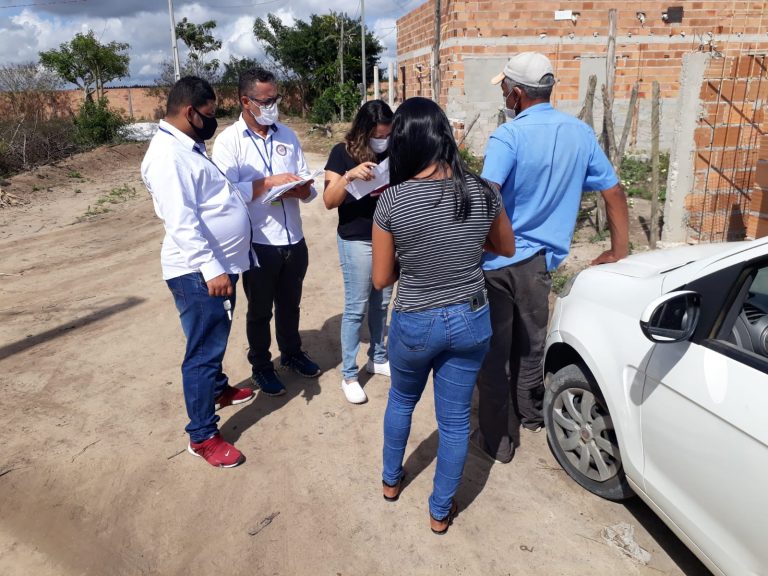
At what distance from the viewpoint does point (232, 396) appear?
3848mm

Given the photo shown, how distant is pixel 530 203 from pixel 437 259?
90cm

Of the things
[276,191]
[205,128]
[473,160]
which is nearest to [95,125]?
[473,160]

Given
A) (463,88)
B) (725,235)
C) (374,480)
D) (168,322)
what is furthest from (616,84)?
(374,480)

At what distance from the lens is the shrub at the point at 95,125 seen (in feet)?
58.1

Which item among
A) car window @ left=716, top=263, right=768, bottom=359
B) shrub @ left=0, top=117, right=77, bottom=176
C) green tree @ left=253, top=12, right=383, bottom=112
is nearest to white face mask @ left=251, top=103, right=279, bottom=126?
car window @ left=716, top=263, right=768, bottom=359

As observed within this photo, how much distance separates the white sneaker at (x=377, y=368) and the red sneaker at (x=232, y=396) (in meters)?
0.88

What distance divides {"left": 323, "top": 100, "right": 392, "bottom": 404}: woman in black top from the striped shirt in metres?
1.08

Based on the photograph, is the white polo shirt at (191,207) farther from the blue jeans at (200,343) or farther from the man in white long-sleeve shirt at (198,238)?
the blue jeans at (200,343)

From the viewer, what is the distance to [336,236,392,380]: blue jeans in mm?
3535

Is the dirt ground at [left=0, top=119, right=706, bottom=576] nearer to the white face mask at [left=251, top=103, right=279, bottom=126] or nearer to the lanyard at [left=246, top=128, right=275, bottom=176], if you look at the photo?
the lanyard at [left=246, top=128, right=275, bottom=176]

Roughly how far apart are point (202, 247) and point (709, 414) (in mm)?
2267

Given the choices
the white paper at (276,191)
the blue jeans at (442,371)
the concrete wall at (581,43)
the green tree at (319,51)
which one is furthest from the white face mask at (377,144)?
the green tree at (319,51)

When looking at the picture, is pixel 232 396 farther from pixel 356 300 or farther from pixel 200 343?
pixel 356 300

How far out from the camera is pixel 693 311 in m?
2.14
